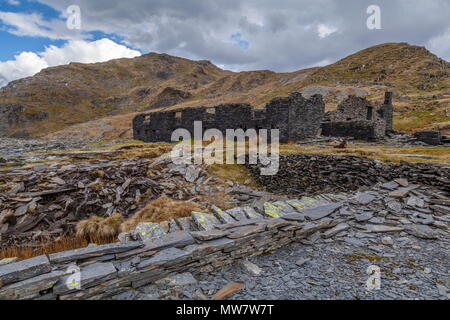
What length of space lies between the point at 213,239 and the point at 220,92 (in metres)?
89.7

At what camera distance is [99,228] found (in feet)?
24.1

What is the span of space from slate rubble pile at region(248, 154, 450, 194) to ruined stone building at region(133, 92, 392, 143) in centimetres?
827

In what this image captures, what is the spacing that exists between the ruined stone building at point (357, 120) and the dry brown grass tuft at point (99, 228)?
2237cm

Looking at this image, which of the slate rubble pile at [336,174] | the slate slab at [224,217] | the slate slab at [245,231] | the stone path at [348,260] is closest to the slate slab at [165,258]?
the stone path at [348,260]

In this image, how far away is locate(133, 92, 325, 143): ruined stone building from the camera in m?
20.8

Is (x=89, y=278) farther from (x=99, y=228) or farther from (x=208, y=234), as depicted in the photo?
(x=99, y=228)

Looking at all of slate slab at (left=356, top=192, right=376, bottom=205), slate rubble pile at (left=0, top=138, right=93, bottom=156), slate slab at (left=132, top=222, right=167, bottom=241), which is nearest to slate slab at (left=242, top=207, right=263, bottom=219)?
slate slab at (left=132, top=222, right=167, bottom=241)

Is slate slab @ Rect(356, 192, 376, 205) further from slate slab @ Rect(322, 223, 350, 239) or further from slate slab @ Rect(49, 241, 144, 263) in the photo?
slate slab @ Rect(49, 241, 144, 263)

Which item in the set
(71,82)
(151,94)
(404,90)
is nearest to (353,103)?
(404,90)

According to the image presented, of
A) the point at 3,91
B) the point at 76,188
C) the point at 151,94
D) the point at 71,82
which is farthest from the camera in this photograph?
the point at 71,82

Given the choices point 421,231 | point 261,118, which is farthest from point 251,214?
point 261,118
